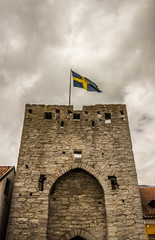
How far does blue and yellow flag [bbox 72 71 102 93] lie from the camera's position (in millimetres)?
13609

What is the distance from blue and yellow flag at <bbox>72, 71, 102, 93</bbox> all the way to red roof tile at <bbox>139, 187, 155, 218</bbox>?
8.51 m

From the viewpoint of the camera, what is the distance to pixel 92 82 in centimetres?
1441

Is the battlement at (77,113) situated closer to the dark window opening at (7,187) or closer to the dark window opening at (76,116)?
the dark window opening at (76,116)

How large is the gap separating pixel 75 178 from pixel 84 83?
275 inches

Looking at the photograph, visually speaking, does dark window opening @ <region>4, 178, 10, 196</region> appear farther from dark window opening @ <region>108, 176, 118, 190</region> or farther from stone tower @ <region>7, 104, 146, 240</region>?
dark window opening @ <region>108, 176, 118, 190</region>

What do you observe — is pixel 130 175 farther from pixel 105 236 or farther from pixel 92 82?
pixel 92 82

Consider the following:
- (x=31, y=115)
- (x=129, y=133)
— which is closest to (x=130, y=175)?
(x=129, y=133)

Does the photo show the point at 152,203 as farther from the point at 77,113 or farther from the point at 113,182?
the point at 77,113

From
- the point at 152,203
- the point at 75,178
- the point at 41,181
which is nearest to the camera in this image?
the point at 41,181

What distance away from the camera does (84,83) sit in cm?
1388

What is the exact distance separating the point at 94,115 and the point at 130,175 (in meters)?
4.51

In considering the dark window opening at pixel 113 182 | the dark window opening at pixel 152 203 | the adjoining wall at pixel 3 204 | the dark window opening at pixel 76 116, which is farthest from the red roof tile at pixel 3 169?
the dark window opening at pixel 152 203

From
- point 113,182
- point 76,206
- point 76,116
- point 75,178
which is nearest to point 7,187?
point 75,178

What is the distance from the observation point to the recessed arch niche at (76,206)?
9566 mm
